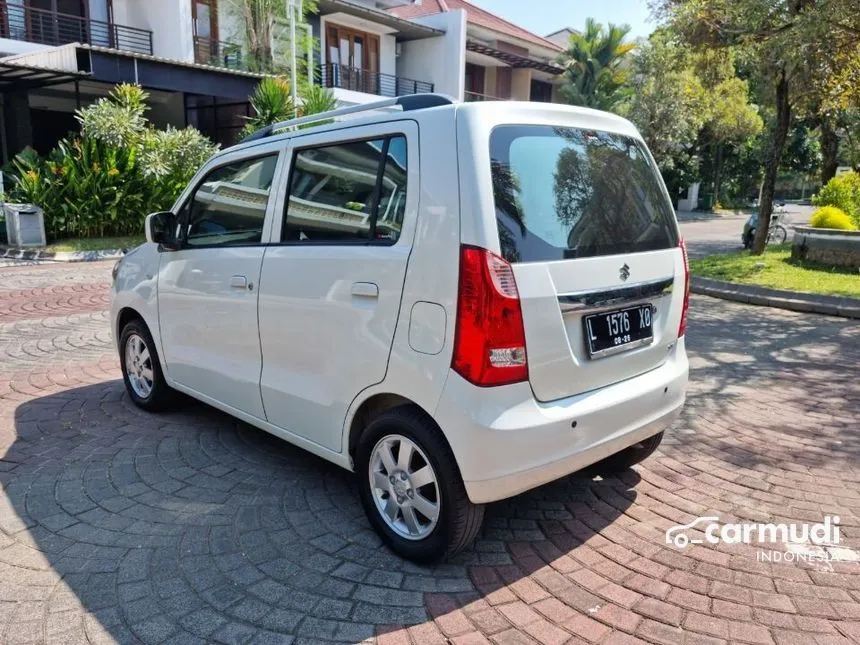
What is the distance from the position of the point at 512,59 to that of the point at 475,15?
291cm

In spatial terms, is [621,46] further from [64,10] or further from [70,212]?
[70,212]

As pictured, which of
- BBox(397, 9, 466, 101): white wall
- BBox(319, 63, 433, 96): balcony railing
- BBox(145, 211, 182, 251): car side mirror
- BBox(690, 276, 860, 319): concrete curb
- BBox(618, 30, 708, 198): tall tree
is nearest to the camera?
BBox(145, 211, 182, 251): car side mirror

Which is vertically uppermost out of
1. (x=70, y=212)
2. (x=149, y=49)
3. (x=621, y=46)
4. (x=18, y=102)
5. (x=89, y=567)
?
(x=621, y=46)

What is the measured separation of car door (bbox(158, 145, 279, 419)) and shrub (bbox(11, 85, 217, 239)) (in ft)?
41.7

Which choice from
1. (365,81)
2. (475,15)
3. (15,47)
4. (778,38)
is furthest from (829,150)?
(15,47)

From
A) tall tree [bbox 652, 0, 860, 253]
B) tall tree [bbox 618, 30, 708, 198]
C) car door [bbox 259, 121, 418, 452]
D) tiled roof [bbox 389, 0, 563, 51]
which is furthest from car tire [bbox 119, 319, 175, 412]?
tiled roof [bbox 389, 0, 563, 51]

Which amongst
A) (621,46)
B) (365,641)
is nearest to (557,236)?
(365,641)

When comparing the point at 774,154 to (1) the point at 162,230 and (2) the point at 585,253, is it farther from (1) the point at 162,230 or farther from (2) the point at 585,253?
(1) the point at 162,230

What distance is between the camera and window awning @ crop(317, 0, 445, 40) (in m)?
24.5

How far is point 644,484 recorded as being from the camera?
3.77m

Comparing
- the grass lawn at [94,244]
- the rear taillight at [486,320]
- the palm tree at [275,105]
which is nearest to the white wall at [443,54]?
the palm tree at [275,105]

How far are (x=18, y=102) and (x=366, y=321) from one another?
2041cm

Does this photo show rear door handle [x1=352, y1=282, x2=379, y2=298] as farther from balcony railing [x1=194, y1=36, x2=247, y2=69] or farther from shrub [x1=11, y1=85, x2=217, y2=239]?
balcony railing [x1=194, y1=36, x2=247, y2=69]

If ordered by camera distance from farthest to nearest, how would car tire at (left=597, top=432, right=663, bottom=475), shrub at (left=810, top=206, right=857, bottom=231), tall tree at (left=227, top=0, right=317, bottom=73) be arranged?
tall tree at (left=227, top=0, right=317, bottom=73), shrub at (left=810, top=206, right=857, bottom=231), car tire at (left=597, top=432, right=663, bottom=475)
